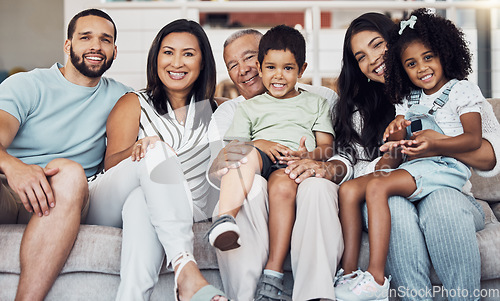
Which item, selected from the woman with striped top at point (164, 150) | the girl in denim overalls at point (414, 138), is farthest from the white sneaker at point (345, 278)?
the woman with striped top at point (164, 150)

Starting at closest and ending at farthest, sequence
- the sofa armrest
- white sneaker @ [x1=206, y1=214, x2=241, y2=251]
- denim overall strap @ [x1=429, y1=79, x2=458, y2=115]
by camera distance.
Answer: white sneaker @ [x1=206, y1=214, x2=241, y2=251] < denim overall strap @ [x1=429, y1=79, x2=458, y2=115] < the sofa armrest

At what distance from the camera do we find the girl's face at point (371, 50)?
6.23 ft

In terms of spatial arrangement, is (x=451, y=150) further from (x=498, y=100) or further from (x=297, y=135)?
(x=498, y=100)

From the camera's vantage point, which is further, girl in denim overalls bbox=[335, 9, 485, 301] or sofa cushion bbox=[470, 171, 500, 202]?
sofa cushion bbox=[470, 171, 500, 202]

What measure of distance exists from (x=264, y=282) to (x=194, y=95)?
0.88 meters

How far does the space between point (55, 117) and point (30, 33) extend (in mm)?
4157

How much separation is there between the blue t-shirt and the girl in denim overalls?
953 millimetres

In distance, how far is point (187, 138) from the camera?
1.87 metres

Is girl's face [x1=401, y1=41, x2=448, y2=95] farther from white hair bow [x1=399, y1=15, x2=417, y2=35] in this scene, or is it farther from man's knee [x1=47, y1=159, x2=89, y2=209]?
man's knee [x1=47, y1=159, x2=89, y2=209]

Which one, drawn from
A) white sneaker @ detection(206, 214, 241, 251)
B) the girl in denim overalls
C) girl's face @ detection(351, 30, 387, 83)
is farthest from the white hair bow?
white sneaker @ detection(206, 214, 241, 251)

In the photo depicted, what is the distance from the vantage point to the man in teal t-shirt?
4.64ft

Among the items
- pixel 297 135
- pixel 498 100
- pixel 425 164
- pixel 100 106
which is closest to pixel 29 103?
pixel 100 106

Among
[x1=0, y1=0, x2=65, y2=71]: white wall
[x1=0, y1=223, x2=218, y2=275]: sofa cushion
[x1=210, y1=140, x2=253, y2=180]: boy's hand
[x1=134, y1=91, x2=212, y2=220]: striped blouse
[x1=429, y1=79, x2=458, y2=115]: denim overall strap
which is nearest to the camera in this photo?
[x1=0, y1=223, x2=218, y2=275]: sofa cushion

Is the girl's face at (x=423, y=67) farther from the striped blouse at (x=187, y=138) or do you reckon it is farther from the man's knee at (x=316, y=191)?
the striped blouse at (x=187, y=138)
